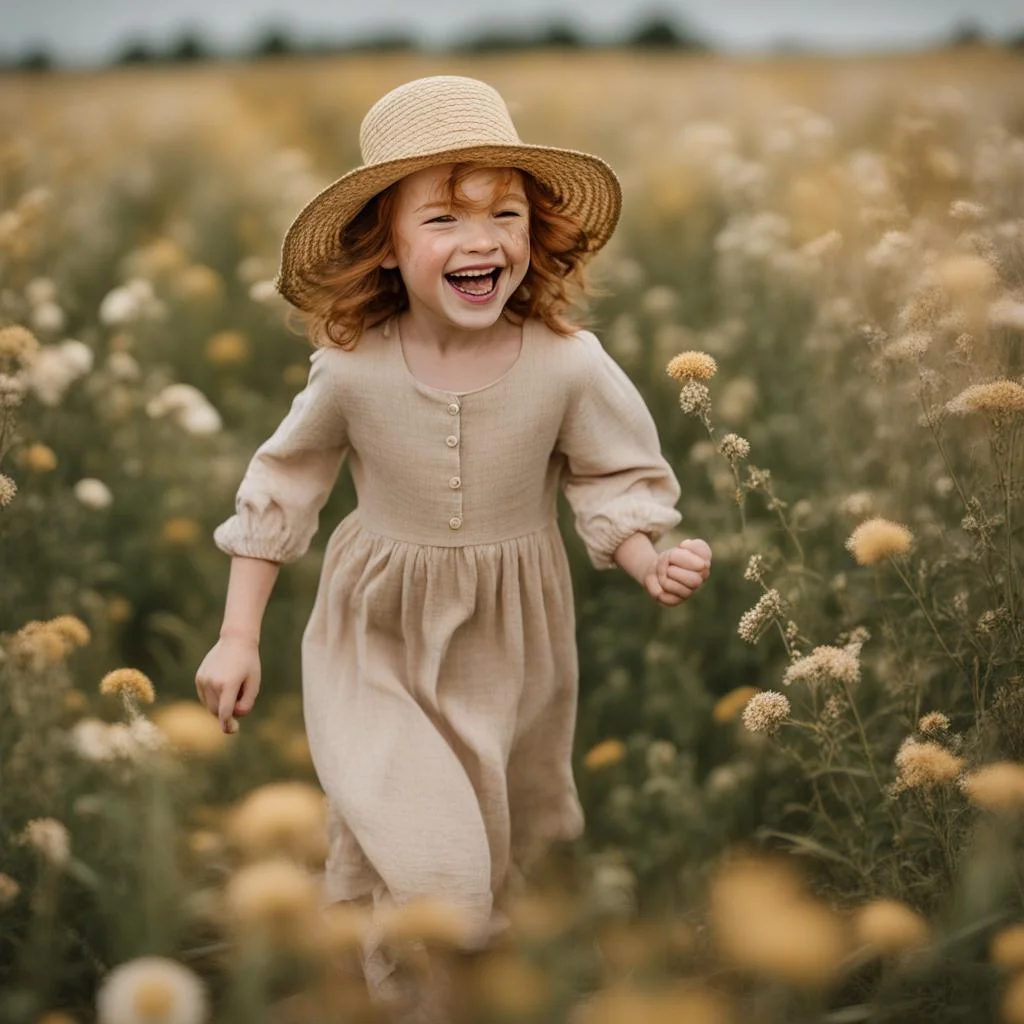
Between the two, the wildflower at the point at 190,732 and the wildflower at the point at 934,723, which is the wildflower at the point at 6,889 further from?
the wildflower at the point at 934,723

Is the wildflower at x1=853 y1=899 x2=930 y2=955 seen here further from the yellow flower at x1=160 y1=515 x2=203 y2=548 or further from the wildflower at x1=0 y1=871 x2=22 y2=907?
the yellow flower at x1=160 y1=515 x2=203 y2=548

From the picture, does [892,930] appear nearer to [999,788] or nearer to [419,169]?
[999,788]

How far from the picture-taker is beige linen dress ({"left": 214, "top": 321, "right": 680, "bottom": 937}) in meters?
2.09

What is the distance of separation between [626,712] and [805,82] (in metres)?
5.62

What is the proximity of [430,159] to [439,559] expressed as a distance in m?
0.66

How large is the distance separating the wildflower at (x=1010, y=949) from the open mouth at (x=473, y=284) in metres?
1.13

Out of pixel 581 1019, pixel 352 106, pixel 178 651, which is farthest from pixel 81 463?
pixel 352 106

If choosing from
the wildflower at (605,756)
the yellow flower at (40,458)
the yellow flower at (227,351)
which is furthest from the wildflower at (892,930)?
the yellow flower at (227,351)

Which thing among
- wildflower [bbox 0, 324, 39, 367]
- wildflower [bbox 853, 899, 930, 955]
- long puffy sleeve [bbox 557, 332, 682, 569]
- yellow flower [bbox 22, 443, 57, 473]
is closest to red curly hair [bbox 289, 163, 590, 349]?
long puffy sleeve [bbox 557, 332, 682, 569]

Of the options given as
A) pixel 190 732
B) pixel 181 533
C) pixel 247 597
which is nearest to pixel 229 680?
pixel 247 597

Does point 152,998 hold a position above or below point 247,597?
above

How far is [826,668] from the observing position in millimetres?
1826

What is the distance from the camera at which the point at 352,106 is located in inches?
309

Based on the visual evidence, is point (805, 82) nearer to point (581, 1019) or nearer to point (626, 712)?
point (626, 712)
